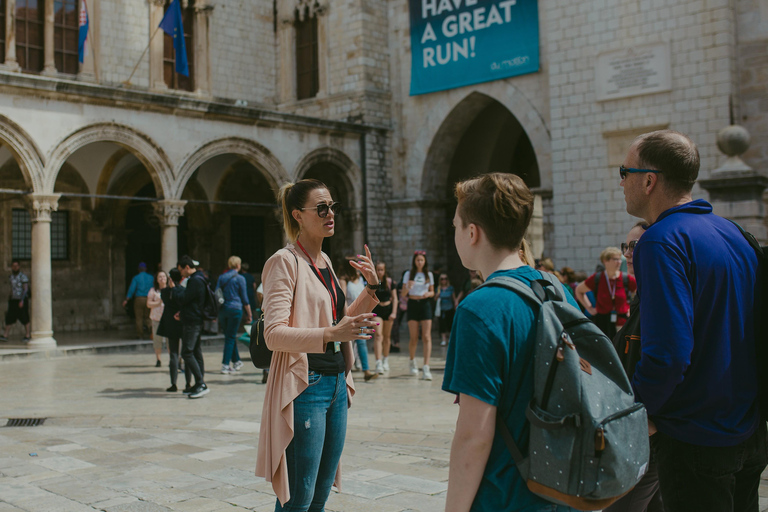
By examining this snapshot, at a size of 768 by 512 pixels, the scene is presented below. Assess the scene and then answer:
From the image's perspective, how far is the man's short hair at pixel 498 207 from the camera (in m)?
1.90

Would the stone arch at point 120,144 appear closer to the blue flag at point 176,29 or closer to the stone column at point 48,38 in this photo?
the blue flag at point 176,29

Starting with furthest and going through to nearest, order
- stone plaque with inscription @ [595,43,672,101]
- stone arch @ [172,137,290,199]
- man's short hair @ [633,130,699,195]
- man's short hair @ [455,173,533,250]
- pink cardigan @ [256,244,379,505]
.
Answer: stone arch @ [172,137,290,199]
stone plaque with inscription @ [595,43,672,101]
pink cardigan @ [256,244,379,505]
man's short hair @ [633,130,699,195]
man's short hair @ [455,173,533,250]

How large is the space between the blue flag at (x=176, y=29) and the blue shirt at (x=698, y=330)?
50.0ft

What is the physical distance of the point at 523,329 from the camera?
5.94ft

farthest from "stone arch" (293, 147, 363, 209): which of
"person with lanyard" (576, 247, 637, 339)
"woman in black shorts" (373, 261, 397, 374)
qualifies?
"person with lanyard" (576, 247, 637, 339)

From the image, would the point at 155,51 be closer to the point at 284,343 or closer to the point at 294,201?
the point at 294,201

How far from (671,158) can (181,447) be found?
4806mm

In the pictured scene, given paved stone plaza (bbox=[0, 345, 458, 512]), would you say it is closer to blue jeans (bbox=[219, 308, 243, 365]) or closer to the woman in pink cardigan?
blue jeans (bbox=[219, 308, 243, 365])

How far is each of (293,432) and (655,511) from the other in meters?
1.42

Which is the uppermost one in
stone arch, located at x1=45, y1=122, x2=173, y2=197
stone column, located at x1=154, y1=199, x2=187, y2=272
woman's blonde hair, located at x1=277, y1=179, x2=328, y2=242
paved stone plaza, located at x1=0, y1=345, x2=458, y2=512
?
stone arch, located at x1=45, y1=122, x2=173, y2=197

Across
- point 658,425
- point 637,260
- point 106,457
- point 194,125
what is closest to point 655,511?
point 658,425

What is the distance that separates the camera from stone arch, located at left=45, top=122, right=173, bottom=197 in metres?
13.4

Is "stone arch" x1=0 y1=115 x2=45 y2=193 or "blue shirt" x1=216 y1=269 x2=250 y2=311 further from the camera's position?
"stone arch" x1=0 y1=115 x2=45 y2=193

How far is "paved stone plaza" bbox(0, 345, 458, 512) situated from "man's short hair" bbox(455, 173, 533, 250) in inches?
106
